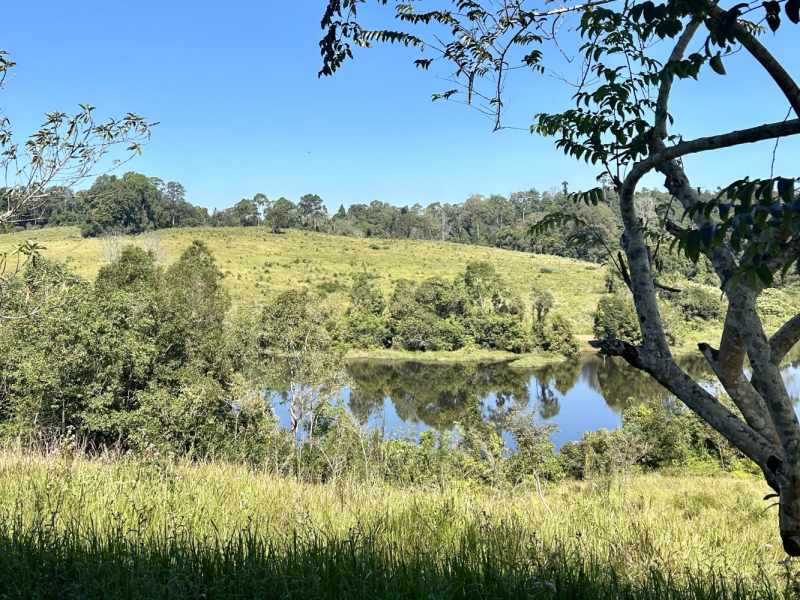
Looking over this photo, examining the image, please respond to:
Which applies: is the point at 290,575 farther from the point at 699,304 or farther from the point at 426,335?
the point at 699,304

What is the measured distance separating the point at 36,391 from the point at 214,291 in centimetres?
886

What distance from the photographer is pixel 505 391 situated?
27281 mm

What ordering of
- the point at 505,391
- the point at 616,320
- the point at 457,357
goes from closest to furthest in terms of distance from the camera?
the point at 505,391
the point at 457,357
the point at 616,320

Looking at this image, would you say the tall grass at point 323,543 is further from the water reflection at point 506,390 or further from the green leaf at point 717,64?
the water reflection at point 506,390

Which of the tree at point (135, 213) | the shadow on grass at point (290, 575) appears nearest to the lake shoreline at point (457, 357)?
the shadow on grass at point (290, 575)

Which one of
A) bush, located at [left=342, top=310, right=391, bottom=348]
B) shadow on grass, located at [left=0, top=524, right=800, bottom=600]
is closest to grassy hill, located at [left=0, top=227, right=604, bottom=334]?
bush, located at [left=342, top=310, right=391, bottom=348]

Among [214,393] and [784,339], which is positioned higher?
[784,339]

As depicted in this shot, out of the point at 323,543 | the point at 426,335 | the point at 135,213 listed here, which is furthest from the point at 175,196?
the point at 323,543

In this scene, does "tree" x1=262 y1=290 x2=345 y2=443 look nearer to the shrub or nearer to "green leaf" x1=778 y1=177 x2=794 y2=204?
"green leaf" x1=778 y1=177 x2=794 y2=204

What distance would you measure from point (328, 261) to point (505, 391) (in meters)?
28.8

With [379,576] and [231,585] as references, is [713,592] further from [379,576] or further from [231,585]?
[231,585]

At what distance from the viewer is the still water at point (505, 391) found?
22.5 meters

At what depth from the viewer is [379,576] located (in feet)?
5.51

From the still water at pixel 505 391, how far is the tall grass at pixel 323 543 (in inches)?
658
